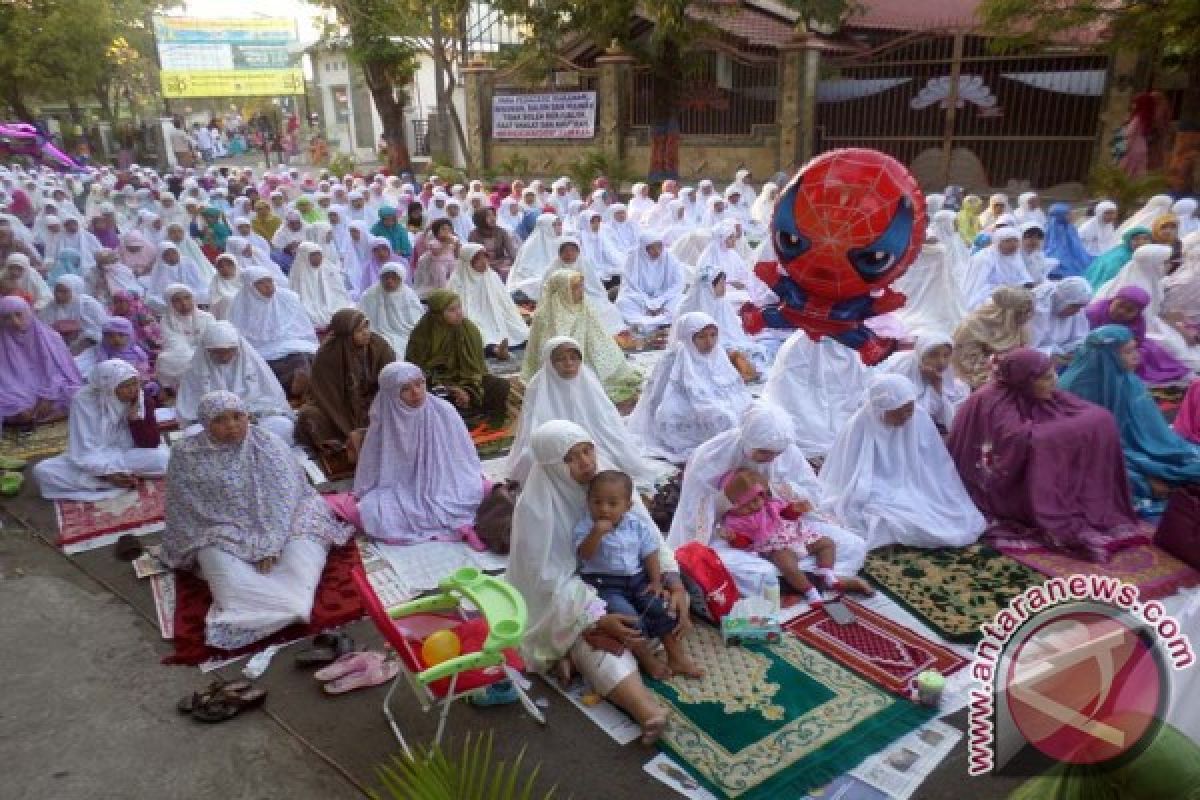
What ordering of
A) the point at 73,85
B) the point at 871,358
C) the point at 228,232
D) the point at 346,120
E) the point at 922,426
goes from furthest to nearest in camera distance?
the point at 346,120 < the point at 73,85 < the point at 228,232 < the point at 922,426 < the point at 871,358

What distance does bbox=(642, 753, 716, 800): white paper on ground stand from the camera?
9.07ft

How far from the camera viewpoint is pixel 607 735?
3047mm

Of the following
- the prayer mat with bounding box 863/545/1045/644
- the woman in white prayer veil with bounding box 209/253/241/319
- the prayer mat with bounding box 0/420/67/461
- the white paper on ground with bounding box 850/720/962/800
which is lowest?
the white paper on ground with bounding box 850/720/962/800

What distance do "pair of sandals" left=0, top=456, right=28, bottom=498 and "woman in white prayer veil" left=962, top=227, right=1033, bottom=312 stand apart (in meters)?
7.97

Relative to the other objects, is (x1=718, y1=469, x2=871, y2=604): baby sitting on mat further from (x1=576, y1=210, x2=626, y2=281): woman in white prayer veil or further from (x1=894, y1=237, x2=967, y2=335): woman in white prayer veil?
(x1=576, y1=210, x2=626, y2=281): woman in white prayer veil

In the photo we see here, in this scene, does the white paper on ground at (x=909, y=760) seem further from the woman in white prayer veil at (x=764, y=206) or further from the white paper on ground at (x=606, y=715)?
the woman in white prayer veil at (x=764, y=206)

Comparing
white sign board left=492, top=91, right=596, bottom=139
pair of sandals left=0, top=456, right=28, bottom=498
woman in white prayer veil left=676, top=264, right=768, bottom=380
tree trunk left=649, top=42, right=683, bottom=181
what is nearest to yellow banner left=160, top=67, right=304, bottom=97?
white sign board left=492, top=91, right=596, bottom=139

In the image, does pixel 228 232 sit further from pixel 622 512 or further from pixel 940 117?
pixel 940 117

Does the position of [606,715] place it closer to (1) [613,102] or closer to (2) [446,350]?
(2) [446,350]

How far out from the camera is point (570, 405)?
5098 millimetres

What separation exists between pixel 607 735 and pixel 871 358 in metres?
2.12

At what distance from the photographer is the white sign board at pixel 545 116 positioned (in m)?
18.4

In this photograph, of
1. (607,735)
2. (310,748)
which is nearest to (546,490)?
(607,735)

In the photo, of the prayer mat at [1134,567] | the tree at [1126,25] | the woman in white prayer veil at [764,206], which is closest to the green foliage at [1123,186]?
the tree at [1126,25]
